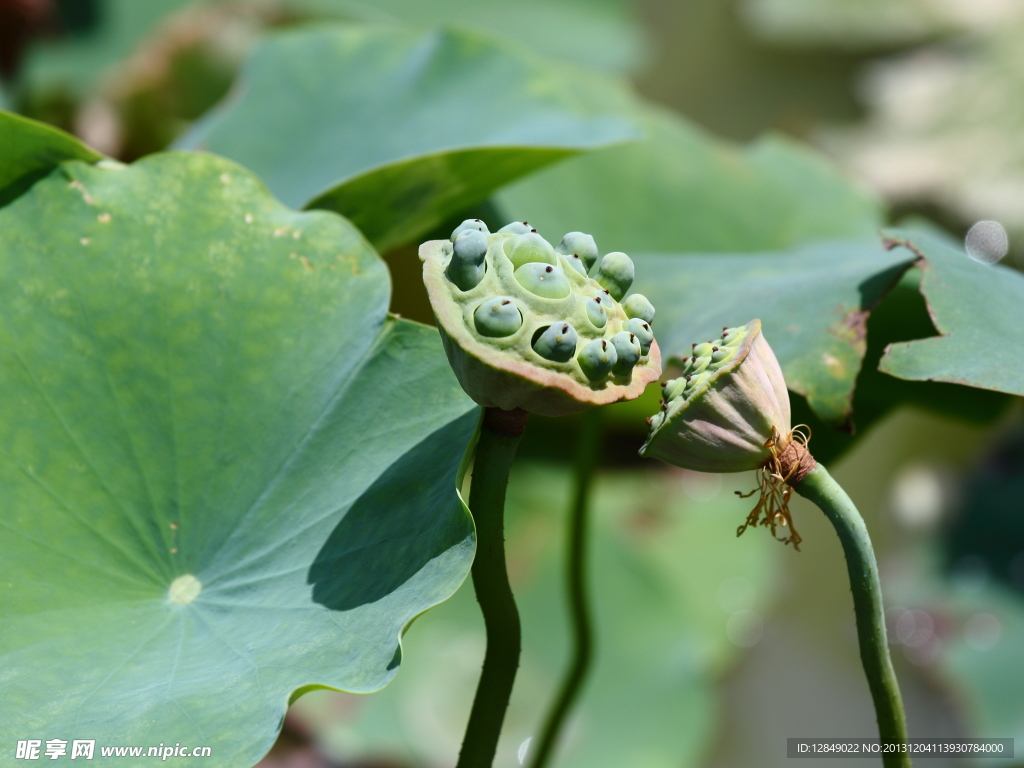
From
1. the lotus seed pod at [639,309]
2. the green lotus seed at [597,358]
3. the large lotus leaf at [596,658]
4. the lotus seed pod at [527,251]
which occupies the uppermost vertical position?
the lotus seed pod at [527,251]

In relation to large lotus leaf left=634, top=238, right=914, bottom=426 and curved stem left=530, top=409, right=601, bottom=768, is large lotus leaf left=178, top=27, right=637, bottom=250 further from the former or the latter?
curved stem left=530, top=409, right=601, bottom=768

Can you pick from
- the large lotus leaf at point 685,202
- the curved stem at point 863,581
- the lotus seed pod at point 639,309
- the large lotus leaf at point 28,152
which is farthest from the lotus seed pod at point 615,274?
the large lotus leaf at point 685,202

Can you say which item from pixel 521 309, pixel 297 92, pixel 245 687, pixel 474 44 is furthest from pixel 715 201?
pixel 245 687

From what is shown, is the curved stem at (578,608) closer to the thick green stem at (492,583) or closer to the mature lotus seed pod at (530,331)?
the thick green stem at (492,583)

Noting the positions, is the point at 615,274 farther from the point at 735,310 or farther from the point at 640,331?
A: the point at 735,310

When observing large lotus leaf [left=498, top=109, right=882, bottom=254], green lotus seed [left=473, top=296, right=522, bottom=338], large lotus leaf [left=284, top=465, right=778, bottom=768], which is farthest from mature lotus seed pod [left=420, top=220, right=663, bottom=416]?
large lotus leaf [left=284, top=465, right=778, bottom=768]

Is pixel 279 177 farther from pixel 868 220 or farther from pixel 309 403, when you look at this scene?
pixel 868 220

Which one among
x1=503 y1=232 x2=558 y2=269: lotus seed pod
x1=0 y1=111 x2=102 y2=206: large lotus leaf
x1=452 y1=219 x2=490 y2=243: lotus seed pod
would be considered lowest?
x1=503 y1=232 x2=558 y2=269: lotus seed pod
